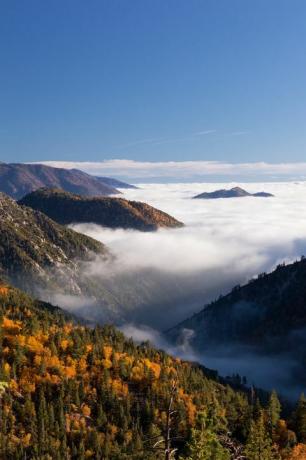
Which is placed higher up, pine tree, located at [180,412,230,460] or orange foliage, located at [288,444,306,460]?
pine tree, located at [180,412,230,460]

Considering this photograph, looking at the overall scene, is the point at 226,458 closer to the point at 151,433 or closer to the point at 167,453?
the point at 167,453

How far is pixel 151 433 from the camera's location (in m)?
191

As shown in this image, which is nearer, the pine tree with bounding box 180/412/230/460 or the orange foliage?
the pine tree with bounding box 180/412/230/460

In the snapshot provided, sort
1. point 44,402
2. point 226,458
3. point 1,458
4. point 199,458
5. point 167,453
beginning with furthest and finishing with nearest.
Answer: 1. point 44,402
2. point 1,458
3. point 226,458
4. point 199,458
5. point 167,453

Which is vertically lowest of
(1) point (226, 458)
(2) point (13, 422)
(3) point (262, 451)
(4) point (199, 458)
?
(2) point (13, 422)

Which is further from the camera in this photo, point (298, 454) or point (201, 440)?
point (298, 454)

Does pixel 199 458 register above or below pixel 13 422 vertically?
above

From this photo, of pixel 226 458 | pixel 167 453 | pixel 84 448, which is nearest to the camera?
pixel 167 453

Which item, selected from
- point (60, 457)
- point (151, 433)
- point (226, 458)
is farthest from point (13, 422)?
point (226, 458)

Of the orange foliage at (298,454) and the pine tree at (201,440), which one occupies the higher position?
the pine tree at (201,440)

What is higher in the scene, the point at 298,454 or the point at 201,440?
the point at 201,440

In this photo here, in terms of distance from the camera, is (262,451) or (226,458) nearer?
(226,458)

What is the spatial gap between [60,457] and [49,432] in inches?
818

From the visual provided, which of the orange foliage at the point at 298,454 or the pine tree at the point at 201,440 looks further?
the orange foliage at the point at 298,454
